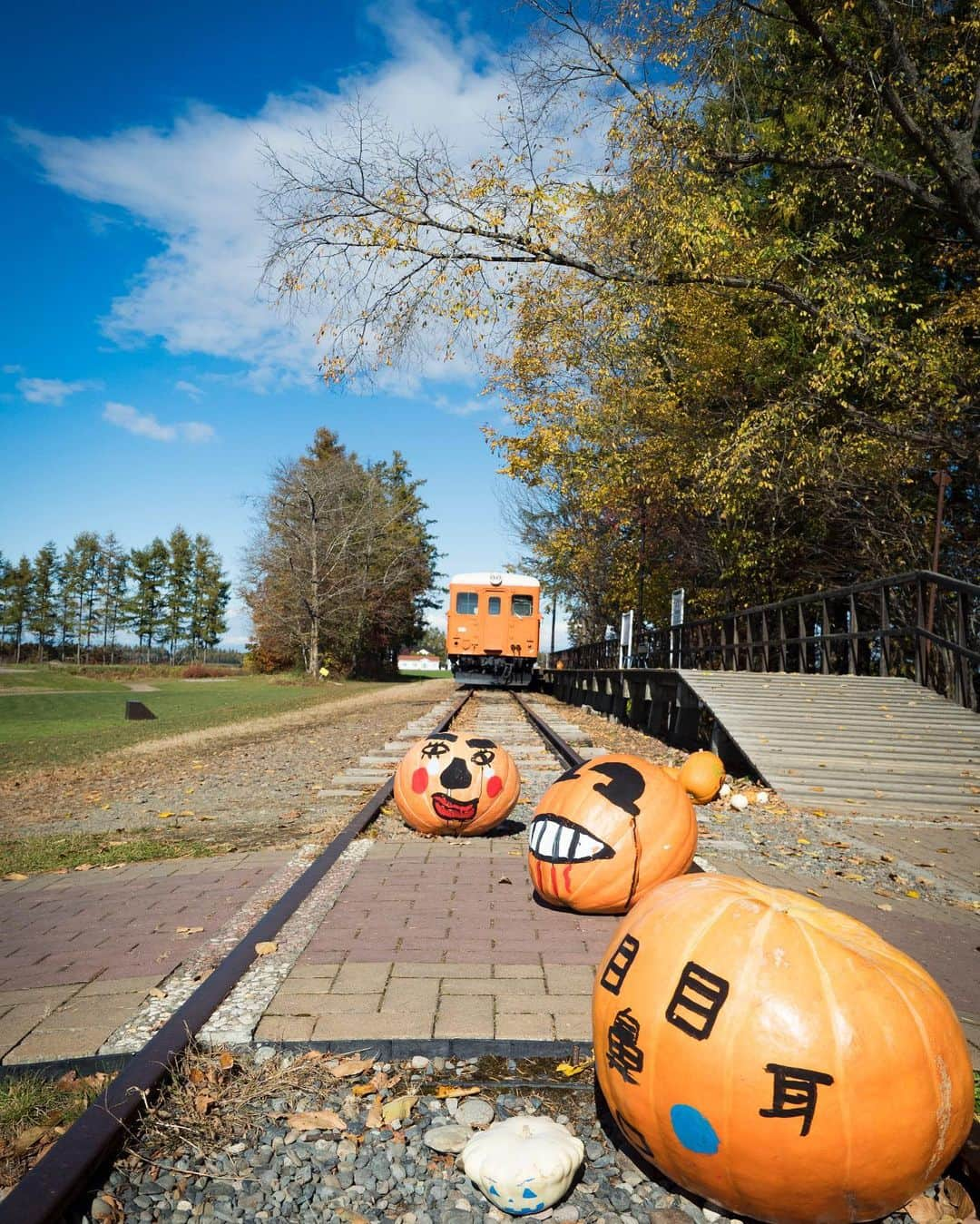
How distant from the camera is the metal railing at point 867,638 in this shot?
11453mm

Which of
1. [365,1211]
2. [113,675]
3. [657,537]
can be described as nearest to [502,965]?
[365,1211]

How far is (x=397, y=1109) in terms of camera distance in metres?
2.75

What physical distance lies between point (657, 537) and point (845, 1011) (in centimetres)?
2426

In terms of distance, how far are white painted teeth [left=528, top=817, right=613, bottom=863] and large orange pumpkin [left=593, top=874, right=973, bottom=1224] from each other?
1.99 m

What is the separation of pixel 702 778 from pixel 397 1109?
6.33 m

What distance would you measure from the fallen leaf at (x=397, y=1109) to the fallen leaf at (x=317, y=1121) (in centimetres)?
13

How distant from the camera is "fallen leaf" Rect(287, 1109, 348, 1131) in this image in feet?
8.71

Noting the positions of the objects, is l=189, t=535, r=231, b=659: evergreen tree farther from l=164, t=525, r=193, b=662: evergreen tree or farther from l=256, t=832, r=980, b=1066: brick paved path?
l=256, t=832, r=980, b=1066: brick paved path

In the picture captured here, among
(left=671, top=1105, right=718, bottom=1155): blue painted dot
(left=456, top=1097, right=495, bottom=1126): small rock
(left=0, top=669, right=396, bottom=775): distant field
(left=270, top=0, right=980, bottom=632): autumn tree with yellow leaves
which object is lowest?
(left=0, top=669, right=396, bottom=775): distant field

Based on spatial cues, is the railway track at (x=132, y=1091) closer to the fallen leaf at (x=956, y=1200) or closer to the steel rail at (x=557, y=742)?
the fallen leaf at (x=956, y=1200)

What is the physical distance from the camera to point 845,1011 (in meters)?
2.26

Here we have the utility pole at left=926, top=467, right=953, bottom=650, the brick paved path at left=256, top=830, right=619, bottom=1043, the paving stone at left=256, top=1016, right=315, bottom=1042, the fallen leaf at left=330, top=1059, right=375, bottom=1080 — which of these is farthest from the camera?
the utility pole at left=926, top=467, right=953, bottom=650

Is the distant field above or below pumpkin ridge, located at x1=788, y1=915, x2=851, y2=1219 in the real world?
below

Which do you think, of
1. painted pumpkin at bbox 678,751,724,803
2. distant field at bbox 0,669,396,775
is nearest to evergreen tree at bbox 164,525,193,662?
distant field at bbox 0,669,396,775
